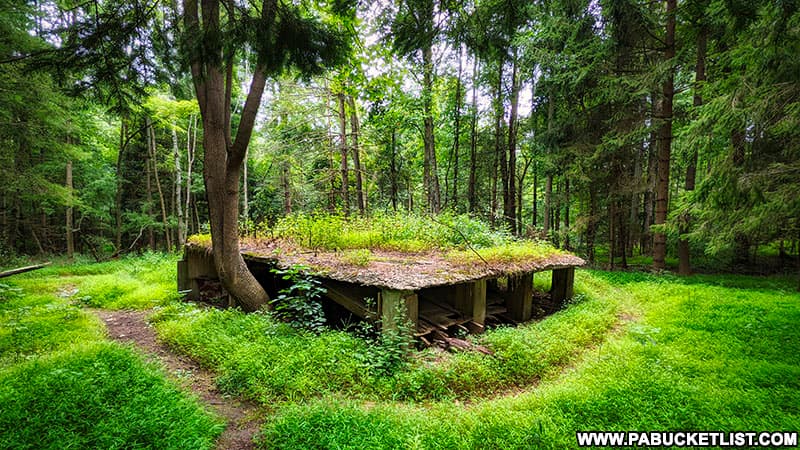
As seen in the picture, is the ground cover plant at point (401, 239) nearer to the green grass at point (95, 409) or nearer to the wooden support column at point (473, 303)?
the wooden support column at point (473, 303)

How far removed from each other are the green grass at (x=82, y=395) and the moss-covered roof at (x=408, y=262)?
243 centimetres

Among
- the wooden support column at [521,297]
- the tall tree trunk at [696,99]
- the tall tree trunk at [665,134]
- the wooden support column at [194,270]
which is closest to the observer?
the wooden support column at [521,297]

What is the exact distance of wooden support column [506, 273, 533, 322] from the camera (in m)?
6.51

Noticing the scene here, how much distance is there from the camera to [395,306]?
4.46 meters

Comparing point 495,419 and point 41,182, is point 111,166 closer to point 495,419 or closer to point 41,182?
point 41,182

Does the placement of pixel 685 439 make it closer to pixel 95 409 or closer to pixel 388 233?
pixel 95 409

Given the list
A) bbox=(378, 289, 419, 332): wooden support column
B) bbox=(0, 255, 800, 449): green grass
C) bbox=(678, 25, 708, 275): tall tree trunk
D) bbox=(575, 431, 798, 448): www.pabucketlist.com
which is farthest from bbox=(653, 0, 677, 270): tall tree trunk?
bbox=(378, 289, 419, 332): wooden support column

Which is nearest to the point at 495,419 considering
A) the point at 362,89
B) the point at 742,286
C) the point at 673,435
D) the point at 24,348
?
the point at 673,435

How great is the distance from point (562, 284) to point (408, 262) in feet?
14.0

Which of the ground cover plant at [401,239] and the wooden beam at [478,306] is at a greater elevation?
the ground cover plant at [401,239]

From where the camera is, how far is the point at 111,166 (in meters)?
18.5

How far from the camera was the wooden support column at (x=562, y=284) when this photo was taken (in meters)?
7.48

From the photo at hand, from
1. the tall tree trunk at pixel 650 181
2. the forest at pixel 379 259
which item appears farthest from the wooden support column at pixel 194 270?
the tall tree trunk at pixel 650 181

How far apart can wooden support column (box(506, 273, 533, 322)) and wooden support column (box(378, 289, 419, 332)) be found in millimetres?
2822
